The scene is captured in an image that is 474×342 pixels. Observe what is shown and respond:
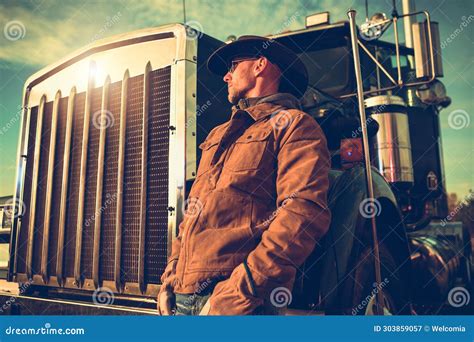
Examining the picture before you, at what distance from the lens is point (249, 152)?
6.23 feet

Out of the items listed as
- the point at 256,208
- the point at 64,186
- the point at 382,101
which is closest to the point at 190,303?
the point at 256,208

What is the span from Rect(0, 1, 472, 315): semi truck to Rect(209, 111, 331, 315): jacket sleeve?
390 millimetres

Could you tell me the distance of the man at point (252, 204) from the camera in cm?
162

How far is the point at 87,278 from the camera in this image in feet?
8.63

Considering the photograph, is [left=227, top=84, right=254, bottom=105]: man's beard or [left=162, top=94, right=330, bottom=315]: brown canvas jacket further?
[left=227, top=84, right=254, bottom=105]: man's beard

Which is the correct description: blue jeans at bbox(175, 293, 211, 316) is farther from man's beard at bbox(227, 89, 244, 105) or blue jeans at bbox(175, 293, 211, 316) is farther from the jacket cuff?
man's beard at bbox(227, 89, 244, 105)

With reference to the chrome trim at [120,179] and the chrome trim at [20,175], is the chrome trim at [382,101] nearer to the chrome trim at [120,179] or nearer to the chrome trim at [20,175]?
the chrome trim at [120,179]

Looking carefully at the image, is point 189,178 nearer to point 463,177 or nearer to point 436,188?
point 463,177

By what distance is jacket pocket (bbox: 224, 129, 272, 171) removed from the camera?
186cm

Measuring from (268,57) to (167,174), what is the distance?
85cm

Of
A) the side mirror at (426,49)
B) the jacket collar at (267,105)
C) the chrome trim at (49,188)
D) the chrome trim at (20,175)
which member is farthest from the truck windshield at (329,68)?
the chrome trim at (20,175)

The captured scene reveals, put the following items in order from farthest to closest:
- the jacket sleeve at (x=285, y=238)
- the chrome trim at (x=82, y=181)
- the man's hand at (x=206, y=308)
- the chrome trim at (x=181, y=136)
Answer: the chrome trim at (x=82, y=181) < the chrome trim at (x=181, y=136) < the man's hand at (x=206, y=308) < the jacket sleeve at (x=285, y=238)

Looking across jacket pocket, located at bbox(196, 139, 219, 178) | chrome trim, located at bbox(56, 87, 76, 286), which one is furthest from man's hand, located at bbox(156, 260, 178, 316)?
chrome trim, located at bbox(56, 87, 76, 286)

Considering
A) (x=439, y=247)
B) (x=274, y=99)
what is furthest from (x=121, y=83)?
(x=439, y=247)
